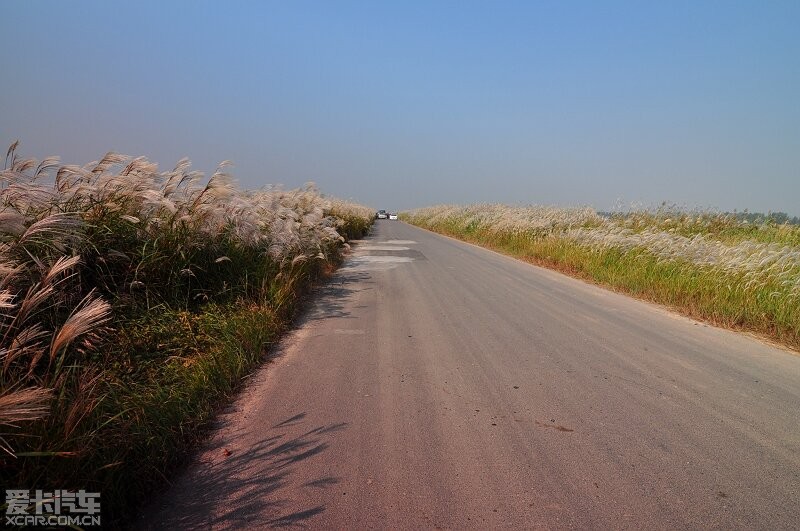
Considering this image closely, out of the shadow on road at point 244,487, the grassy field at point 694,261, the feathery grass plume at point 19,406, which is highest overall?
the grassy field at point 694,261

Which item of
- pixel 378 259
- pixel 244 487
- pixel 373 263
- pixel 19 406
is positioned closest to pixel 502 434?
pixel 244 487

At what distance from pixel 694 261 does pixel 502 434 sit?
8247mm

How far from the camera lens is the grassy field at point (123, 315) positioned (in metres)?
2.55

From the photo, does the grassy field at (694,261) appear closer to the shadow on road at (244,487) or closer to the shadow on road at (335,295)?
the shadow on road at (335,295)

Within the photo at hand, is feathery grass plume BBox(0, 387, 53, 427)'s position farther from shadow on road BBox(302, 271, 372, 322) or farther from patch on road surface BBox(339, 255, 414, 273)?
patch on road surface BBox(339, 255, 414, 273)

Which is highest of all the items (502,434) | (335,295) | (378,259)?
(378,259)

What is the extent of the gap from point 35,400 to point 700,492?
3606 mm

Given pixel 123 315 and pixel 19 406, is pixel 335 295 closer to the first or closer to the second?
pixel 123 315

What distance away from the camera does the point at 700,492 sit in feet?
9.48

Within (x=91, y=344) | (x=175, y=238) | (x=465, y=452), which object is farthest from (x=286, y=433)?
(x=175, y=238)

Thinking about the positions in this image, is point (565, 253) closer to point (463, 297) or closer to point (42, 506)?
point (463, 297)

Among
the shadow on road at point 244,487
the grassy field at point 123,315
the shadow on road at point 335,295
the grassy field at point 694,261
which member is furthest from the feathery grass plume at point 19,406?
the grassy field at point 694,261

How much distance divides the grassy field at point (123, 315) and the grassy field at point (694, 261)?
6870mm

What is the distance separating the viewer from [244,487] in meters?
2.80
